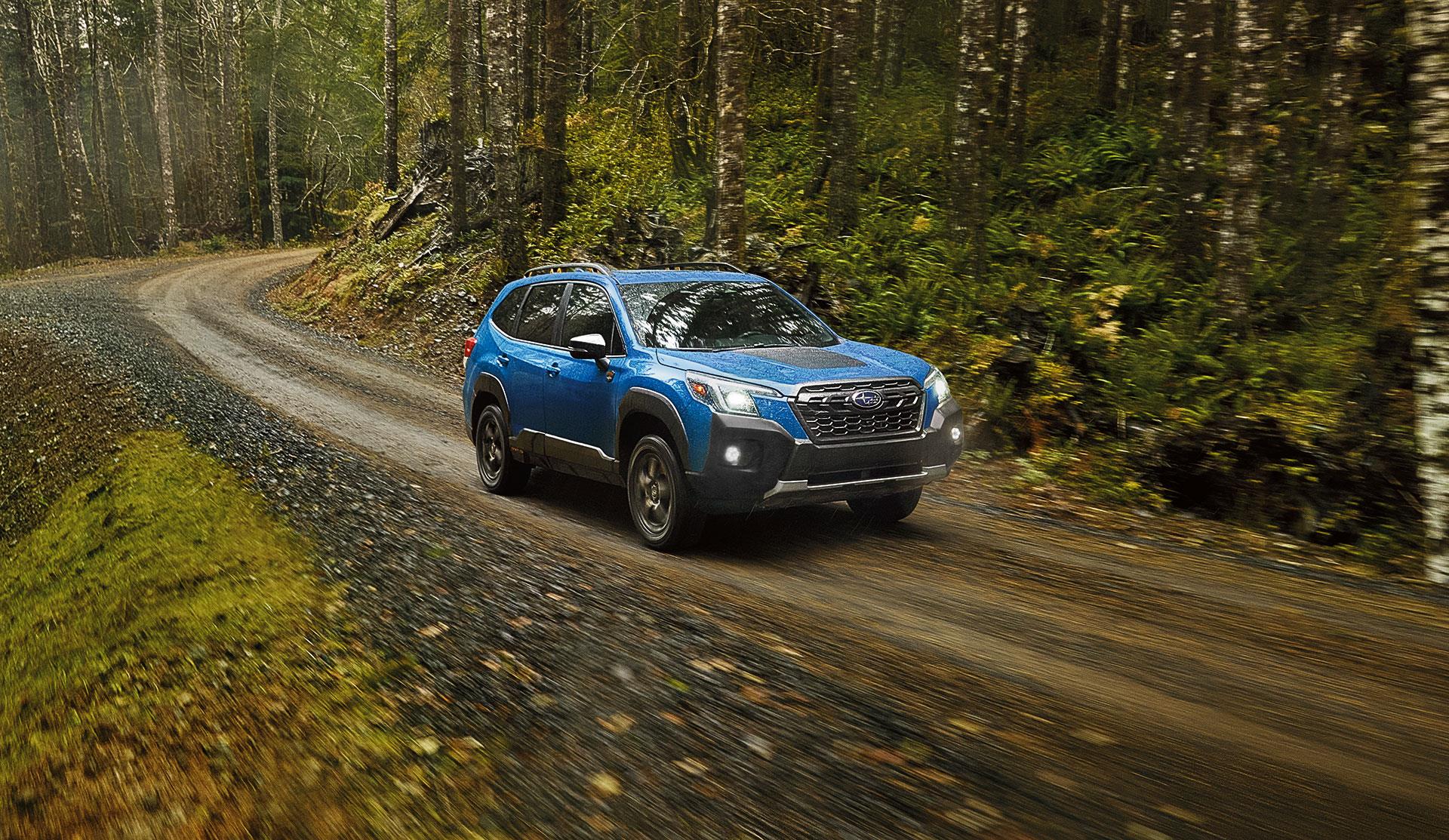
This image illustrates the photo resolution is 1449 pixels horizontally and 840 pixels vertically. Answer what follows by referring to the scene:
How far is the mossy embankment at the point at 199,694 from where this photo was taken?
11.6 ft

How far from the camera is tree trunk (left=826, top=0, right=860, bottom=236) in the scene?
1498cm

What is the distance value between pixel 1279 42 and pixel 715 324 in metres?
13.8

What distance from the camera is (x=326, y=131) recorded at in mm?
53844

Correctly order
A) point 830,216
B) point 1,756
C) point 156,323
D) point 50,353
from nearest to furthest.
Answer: point 1,756, point 830,216, point 50,353, point 156,323

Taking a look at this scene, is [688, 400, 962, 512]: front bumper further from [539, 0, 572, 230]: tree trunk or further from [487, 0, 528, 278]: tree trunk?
[539, 0, 572, 230]: tree trunk

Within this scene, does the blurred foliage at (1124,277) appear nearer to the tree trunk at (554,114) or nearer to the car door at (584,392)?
the tree trunk at (554,114)

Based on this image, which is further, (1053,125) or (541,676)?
(1053,125)

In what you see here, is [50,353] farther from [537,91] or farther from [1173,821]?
[1173,821]

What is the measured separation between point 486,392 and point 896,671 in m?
5.72

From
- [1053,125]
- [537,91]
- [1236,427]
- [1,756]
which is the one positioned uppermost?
[537,91]

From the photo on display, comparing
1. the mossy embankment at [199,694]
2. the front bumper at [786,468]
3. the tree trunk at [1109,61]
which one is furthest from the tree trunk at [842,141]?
the mossy embankment at [199,694]

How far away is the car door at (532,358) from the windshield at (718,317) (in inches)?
37.7

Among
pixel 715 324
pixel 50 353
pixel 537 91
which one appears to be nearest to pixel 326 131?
pixel 537 91

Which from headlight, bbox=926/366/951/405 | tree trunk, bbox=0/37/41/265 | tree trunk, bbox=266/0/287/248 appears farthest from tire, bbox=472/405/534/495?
tree trunk, bbox=0/37/41/265
